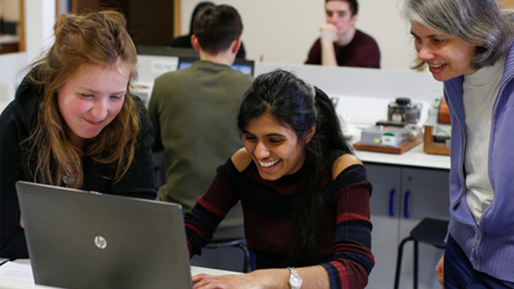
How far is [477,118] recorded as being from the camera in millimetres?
1538

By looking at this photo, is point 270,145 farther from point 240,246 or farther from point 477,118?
point 240,246

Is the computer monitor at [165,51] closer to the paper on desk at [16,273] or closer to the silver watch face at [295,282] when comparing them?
the paper on desk at [16,273]

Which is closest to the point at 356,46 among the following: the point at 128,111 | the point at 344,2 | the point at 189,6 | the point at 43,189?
the point at 344,2

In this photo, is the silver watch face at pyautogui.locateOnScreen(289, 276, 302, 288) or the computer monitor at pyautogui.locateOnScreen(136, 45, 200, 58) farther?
the computer monitor at pyautogui.locateOnScreen(136, 45, 200, 58)

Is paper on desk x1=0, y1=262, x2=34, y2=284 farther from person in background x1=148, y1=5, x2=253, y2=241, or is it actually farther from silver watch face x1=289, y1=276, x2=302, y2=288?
person in background x1=148, y1=5, x2=253, y2=241

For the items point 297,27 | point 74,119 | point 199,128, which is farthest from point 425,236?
point 297,27

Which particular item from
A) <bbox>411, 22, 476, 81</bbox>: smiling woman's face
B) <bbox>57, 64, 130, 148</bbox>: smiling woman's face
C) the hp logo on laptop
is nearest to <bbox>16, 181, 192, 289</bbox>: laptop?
the hp logo on laptop

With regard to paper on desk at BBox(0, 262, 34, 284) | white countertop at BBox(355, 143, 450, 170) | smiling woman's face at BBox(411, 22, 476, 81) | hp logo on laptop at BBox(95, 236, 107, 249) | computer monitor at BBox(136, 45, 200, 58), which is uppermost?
smiling woman's face at BBox(411, 22, 476, 81)

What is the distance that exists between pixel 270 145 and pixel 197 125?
1.00 metres

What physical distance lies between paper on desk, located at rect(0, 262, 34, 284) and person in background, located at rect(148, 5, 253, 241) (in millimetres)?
1011

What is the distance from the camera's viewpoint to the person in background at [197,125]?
8.18 ft

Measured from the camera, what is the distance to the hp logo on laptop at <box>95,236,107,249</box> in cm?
115

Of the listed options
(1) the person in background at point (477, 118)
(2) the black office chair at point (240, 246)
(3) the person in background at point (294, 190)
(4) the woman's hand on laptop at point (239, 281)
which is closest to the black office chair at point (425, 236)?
(2) the black office chair at point (240, 246)

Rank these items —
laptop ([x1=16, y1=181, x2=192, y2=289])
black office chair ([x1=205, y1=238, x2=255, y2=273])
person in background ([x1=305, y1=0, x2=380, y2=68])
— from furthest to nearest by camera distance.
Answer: person in background ([x1=305, y1=0, x2=380, y2=68]) < black office chair ([x1=205, y1=238, x2=255, y2=273]) < laptop ([x1=16, y1=181, x2=192, y2=289])
